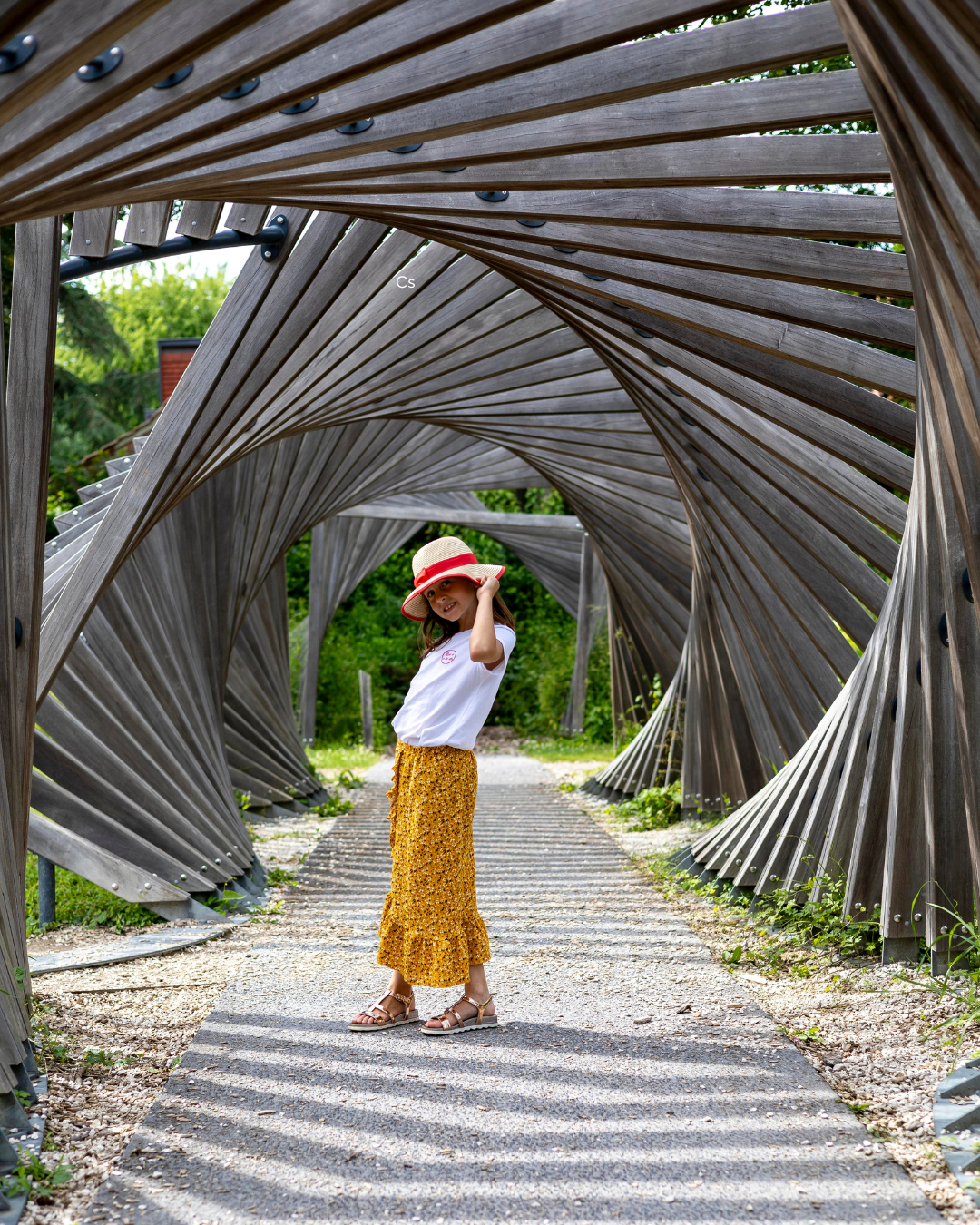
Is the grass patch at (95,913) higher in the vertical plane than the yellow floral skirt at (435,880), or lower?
lower

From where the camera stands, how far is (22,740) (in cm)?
333

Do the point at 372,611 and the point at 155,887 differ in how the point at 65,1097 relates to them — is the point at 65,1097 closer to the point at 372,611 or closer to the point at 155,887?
the point at 155,887

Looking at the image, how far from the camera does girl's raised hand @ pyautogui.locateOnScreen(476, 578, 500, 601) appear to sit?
3395mm

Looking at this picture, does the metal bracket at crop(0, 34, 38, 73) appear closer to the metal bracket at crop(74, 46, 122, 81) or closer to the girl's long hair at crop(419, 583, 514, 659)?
the metal bracket at crop(74, 46, 122, 81)

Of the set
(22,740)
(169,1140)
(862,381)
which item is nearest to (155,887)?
(22,740)

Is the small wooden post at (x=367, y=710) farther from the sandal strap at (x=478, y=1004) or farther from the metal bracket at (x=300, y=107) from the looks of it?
the metal bracket at (x=300, y=107)

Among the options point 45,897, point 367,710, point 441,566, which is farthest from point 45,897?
point 367,710

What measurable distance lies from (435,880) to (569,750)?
475 inches

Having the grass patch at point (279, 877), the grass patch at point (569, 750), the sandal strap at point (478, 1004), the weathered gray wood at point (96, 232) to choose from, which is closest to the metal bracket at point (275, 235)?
the weathered gray wood at point (96, 232)

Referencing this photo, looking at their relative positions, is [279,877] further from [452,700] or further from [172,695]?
[452,700]

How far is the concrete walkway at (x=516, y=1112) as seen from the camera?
2.26 m

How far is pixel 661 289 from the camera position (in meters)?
3.53

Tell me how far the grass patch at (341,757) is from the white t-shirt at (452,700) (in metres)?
9.08

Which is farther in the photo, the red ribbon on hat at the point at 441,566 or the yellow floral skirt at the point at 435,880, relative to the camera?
the red ribbon on hat at the point at 441,566
